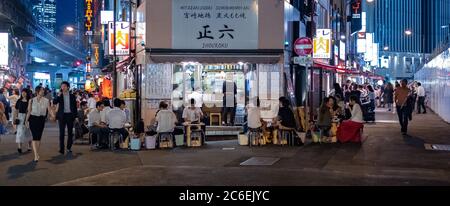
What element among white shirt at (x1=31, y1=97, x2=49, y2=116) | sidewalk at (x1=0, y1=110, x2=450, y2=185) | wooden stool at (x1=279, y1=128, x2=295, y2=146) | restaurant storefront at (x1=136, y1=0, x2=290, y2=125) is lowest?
sidewalk at (x1=0, y1=110, x2=450, y2=185)

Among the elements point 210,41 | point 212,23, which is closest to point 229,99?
point 210,41

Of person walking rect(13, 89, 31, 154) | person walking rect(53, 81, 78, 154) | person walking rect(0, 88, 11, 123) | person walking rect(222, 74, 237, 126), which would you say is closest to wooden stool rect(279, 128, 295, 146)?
person walking rect(222, 74, 237, 126)

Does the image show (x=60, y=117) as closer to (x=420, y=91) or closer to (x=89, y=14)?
(x=420, y=91)

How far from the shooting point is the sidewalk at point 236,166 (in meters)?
10.5

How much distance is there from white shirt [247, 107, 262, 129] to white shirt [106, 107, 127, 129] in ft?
11.8

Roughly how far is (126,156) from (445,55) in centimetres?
1720

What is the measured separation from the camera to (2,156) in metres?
14.6

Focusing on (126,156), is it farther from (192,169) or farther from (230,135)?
(230,135)

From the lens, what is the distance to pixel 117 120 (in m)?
16.0

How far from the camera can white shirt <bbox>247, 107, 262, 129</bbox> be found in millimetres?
16578

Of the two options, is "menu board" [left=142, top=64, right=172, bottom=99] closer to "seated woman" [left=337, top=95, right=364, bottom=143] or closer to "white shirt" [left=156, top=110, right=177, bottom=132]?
"white shirt" [left=156, top=110, right=177, bottom=132]

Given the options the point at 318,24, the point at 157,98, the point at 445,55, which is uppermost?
the point at 318,24

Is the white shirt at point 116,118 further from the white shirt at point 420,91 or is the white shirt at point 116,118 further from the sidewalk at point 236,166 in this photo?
the white shirt at point 420,91
